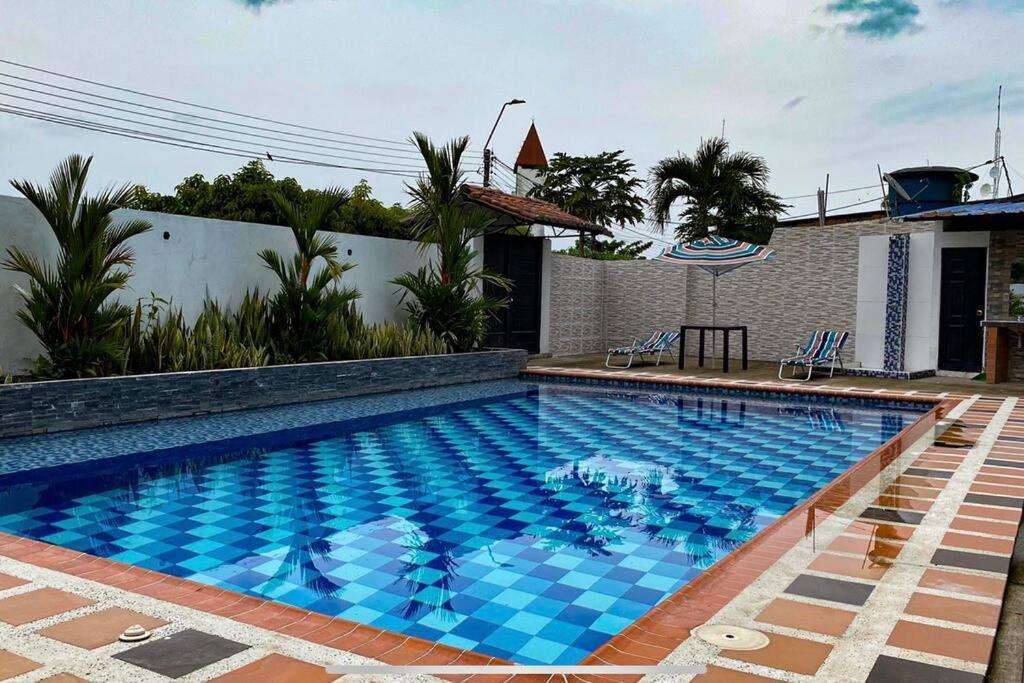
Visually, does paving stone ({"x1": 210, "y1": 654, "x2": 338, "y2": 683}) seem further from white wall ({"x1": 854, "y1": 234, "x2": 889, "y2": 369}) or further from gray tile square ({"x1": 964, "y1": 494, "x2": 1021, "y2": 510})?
white wall ({"x1": 854, "y1": 234, "x2": 889, "y2": 369})

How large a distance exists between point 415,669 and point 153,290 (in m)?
9.15

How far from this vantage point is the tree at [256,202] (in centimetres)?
2677

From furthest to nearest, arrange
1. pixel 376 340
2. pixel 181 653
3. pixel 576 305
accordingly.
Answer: pixel 576 305 → pixel 376 340 → pixel 181 653

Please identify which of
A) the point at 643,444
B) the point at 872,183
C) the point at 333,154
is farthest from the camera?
the point at 872,183

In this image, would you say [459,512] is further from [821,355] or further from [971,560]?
[821,355]

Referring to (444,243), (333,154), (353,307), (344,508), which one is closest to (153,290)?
(353,307)

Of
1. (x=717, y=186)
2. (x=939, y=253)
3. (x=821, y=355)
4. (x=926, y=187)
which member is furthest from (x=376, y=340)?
(x=926, y=187)

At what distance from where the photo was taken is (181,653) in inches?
111

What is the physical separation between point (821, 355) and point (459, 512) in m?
9.84

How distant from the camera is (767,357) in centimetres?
1669

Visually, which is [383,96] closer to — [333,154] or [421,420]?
[333,154]

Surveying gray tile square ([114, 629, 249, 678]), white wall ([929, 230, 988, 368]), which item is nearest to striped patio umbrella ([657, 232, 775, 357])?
white wall ([929, 230, 988, 368])

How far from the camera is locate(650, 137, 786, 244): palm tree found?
21.7 m

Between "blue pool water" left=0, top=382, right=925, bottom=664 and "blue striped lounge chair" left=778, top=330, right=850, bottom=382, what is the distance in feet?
11.6
